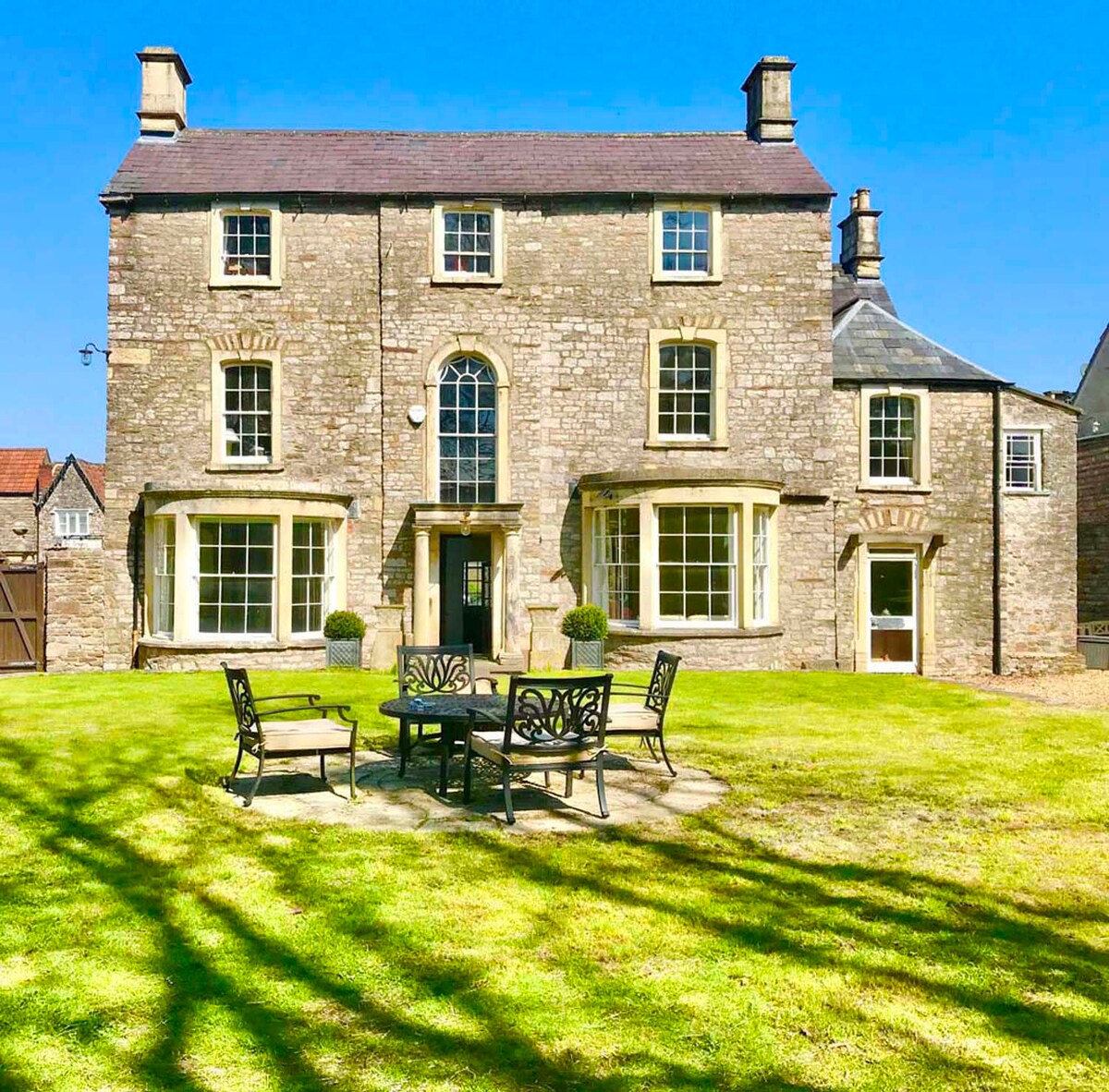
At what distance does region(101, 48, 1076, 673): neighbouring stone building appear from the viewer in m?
17.7

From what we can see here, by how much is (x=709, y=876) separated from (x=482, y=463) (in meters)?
13.3

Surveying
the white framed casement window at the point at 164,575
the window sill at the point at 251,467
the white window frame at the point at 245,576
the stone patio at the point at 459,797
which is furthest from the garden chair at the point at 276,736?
the window sill at the point at 251,467

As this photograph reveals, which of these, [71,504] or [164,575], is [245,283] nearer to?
[164,575]

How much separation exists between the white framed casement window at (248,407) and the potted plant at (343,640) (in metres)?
3.58

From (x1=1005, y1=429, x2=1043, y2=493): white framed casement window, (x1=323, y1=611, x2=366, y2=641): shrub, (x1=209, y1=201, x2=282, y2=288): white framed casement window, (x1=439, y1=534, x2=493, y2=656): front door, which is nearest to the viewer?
(x1=323, y1=611, x2=366, y2=641): shrub

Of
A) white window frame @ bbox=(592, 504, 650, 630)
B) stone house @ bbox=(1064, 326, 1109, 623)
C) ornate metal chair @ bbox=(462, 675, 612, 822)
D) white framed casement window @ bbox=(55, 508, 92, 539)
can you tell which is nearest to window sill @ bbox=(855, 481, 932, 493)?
white window frame @ bbox=(592, 504, 650, 630)

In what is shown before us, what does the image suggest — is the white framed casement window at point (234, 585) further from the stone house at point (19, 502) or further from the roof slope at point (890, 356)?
the stone house at point (19, 502)

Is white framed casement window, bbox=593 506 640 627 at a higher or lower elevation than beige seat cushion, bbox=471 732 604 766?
higher

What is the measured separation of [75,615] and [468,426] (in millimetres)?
8074

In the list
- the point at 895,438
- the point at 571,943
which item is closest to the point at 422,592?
the point at 895,438

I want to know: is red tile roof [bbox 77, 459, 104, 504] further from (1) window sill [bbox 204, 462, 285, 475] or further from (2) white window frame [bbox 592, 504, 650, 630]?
(2) white window frame [bbox 592, 504, 650, 630]

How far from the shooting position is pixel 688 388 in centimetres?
1819

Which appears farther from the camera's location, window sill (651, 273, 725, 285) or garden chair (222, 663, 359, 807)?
window sill (651, 273, 725, 285)

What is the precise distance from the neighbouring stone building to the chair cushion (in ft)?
29.4
